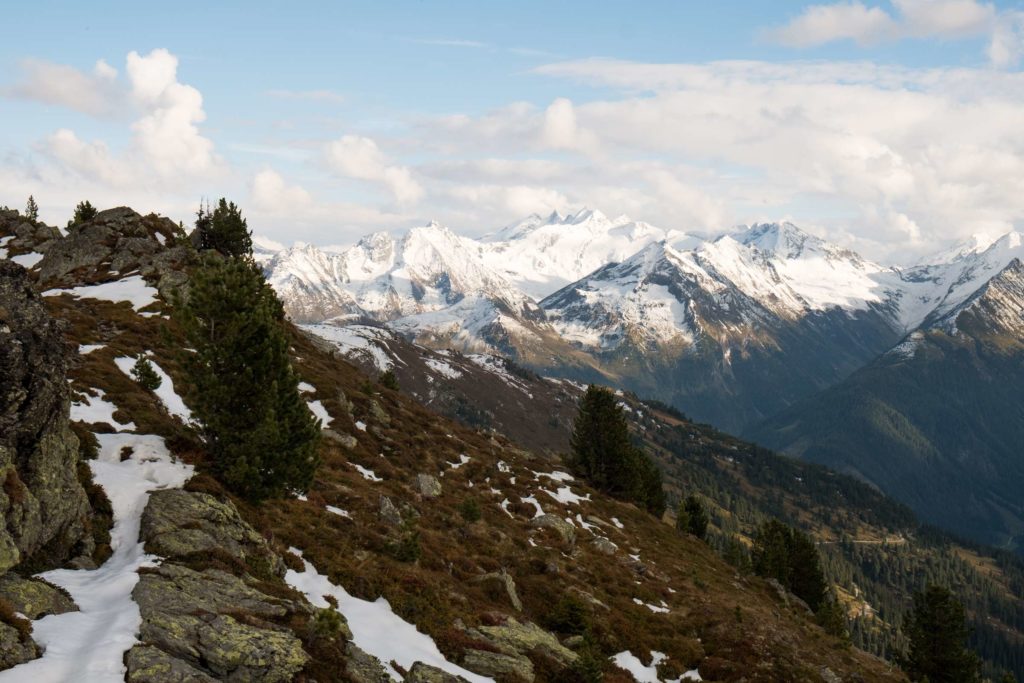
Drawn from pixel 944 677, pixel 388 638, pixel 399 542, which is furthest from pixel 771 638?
pixel 944 677

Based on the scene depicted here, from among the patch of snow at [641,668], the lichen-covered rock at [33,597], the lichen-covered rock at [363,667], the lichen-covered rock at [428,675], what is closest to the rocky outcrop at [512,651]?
the lichen-covered rock at [428,675]

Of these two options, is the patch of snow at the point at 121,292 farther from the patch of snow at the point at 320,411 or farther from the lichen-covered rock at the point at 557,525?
the lichen-covered rock at the point at 557,525

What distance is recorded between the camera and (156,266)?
2682 inches

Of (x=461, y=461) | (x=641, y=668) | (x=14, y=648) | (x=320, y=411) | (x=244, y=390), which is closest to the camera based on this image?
(x=14, y=648)

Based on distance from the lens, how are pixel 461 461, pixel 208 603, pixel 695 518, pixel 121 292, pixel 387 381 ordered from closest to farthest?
pixel 208 603 < pixel 461 461 < pixel 121 292 < pixel 387 381 < pixel 695 518

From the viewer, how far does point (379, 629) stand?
22.0 meters

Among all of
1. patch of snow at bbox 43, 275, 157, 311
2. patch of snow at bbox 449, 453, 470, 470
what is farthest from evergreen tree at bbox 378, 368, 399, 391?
patch of snow at bbox 43, 275, 157, 311

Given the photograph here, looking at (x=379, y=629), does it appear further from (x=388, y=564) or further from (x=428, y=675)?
(x=388, y=564)

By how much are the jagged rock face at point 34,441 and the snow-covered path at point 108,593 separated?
122cm

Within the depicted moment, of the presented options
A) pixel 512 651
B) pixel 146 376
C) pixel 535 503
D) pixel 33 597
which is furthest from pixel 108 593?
pixel 535 503

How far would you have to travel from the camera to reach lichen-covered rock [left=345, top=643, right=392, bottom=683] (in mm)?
17828

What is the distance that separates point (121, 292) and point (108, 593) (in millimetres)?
52075

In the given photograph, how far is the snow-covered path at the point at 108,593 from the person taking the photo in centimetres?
1423

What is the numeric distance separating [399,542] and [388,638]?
26.2 ft
